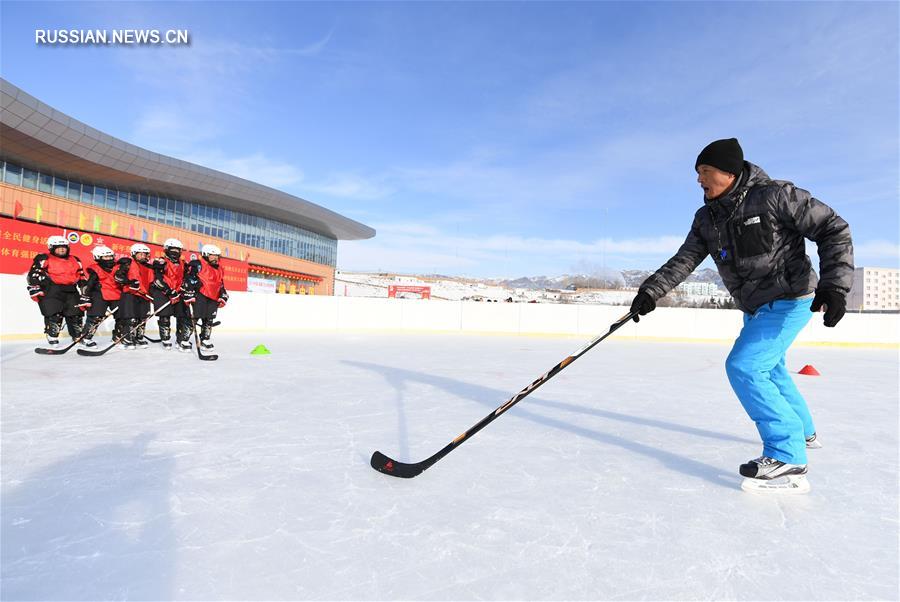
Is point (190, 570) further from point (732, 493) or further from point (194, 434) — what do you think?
point (732, 493)

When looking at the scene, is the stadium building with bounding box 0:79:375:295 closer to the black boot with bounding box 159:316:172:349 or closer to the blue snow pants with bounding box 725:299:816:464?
the black boot with bounding box 159:316:172:349

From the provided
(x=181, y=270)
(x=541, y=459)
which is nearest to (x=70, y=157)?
(x=181, y=270)

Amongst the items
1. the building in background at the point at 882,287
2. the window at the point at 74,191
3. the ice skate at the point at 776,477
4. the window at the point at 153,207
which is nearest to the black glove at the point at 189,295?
the ice skate at the point at 776,477

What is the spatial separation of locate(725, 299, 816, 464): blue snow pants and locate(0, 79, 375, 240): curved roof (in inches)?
1109

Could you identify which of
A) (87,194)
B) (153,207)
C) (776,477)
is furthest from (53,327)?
(153,207)

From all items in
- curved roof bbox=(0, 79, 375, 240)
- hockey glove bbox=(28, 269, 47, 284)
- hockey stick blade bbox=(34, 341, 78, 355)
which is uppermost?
curved roof bbox=(0, 79, 375, 240)

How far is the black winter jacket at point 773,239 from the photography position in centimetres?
204

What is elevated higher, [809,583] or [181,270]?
[181,270]

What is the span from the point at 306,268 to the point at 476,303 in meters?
36.3

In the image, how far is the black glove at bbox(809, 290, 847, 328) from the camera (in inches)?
76.2

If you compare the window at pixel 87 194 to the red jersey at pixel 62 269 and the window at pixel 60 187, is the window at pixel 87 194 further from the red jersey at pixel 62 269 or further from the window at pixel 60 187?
the red jersey at pixel 62 269

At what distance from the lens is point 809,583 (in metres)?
1.39

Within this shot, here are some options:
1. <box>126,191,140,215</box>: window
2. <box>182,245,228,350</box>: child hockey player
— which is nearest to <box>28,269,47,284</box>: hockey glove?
<box>182,245,228,350</box>: child hockey player

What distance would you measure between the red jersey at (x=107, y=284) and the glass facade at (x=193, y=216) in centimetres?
2413
